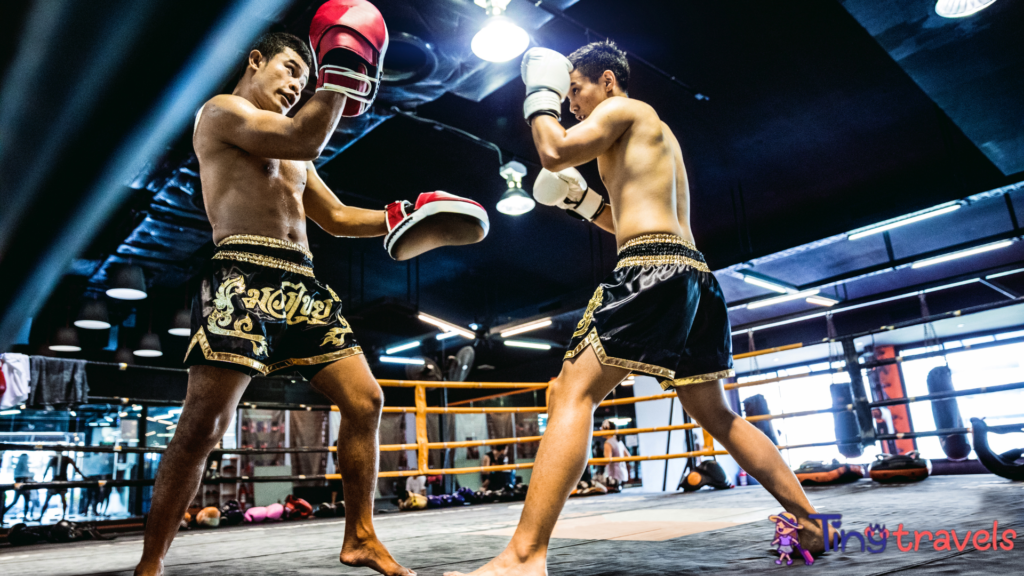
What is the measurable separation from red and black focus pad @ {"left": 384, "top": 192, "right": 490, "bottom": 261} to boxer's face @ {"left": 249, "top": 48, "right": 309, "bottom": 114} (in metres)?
0.48

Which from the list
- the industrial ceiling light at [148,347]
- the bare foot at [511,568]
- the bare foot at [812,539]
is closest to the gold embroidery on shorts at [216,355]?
the bare foot at [511,568]

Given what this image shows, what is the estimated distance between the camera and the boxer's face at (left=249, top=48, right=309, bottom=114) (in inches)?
67.1

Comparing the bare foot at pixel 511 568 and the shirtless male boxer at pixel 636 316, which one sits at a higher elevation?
the shirtless male boxer at pixel 636 316

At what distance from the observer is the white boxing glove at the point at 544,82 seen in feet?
4.99

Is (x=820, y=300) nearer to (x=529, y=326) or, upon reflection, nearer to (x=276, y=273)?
(x=529, y=326)

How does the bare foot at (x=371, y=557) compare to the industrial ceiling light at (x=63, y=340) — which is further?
the industrial ceiling light at (x=63, y=340)

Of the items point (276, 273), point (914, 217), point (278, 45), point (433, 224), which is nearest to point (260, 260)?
point (276, 273)

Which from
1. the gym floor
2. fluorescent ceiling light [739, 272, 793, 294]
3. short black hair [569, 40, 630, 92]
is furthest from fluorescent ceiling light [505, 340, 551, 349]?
short black hair [569, 40, 630, 92]

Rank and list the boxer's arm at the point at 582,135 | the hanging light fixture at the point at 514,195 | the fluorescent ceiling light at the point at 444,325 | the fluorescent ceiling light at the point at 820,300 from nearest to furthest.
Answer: the boxer's arm at the point at 582,135 < the hanging light fixture at the point at 514,195 < the fluorescent ceiling light at the point at 444,325 < the fluorescent ceiling light at the point at 820,300

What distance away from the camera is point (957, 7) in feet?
11.5

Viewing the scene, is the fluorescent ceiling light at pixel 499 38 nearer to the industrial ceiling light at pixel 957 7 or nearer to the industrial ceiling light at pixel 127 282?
the industrial ceiling light at pixel 957 7

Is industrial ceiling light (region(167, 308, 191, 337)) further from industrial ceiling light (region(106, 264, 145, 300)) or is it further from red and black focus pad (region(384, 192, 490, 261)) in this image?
red and black focus pad (region(384, 192, 490, 261))

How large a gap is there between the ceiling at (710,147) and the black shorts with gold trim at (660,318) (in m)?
2.90

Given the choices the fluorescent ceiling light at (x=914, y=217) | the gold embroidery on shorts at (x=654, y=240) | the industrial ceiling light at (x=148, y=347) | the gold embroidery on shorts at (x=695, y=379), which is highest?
the fluorescent ceiling light at (x=914, y=217)
